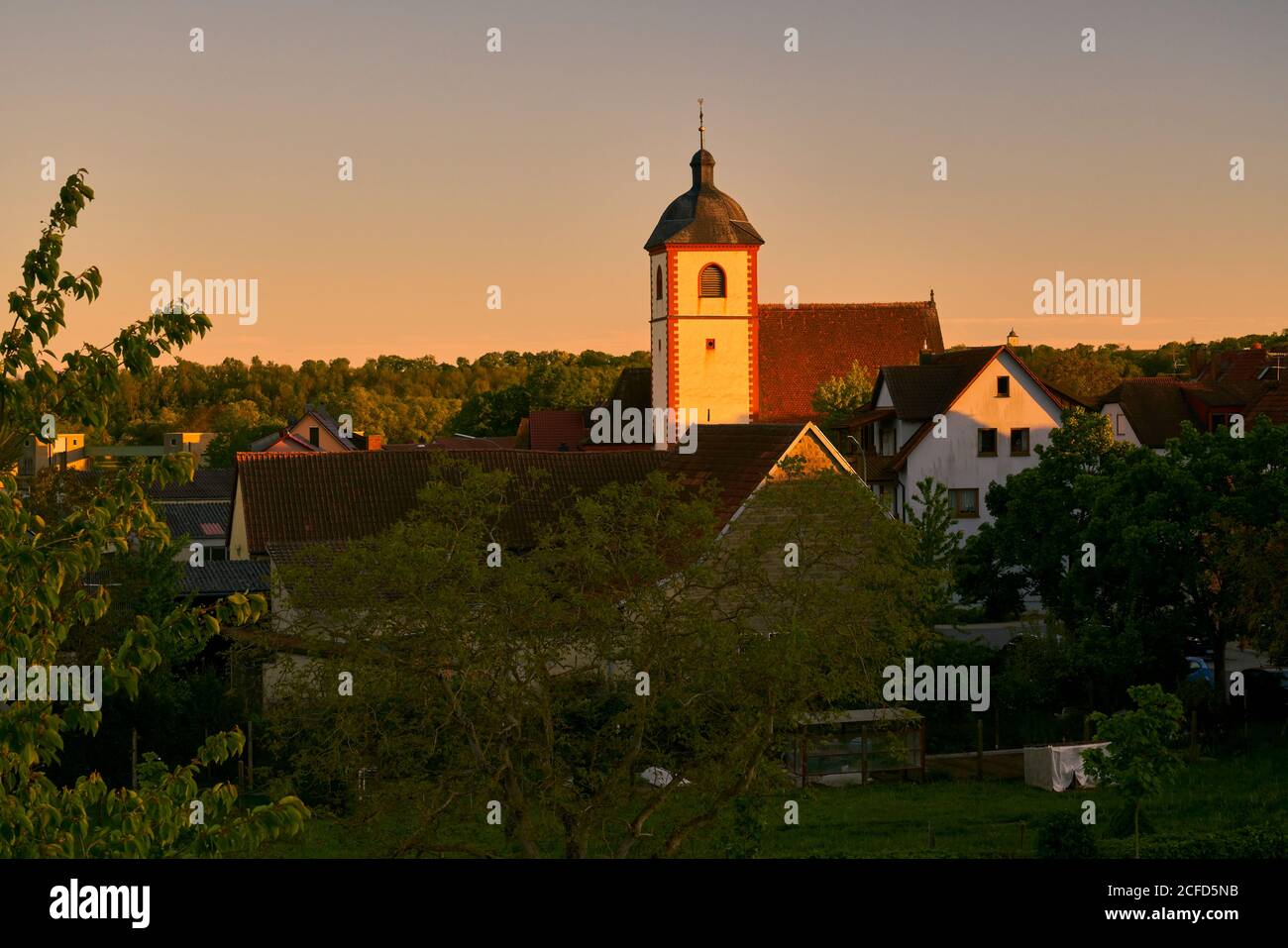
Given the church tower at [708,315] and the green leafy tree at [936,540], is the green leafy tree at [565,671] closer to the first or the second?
the green leafy tree at [936,540]

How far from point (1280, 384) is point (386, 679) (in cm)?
4144

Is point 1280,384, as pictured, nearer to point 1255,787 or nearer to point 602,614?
point 1255,787

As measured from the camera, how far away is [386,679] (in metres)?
19.6

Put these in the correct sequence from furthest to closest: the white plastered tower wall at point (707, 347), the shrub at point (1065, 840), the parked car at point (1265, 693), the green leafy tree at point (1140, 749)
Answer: the white plastered tower wall at point (707, 347) → the parked car at point (1265, 693) → the green leafy tree at point (1140, 749) → the shrub at point (1065, 840)

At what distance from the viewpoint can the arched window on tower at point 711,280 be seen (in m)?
69.8

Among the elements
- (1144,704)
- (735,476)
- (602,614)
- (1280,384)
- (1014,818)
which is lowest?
(1014,818)

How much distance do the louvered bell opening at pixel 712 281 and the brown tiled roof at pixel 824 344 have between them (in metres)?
9.46

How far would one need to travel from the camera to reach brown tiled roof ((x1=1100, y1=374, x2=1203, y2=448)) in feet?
204

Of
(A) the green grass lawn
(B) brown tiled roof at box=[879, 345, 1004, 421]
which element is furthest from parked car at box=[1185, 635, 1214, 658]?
(B) brown tiled roof at box=[879, 345, 1004, 421]

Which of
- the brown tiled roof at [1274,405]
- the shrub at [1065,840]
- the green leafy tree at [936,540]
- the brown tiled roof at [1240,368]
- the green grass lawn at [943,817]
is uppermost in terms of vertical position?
the brown tiled roof at [1240,368]

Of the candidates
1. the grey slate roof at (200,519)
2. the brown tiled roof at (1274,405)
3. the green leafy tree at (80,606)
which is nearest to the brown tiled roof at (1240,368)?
the brown tiled roof at (1274,405)

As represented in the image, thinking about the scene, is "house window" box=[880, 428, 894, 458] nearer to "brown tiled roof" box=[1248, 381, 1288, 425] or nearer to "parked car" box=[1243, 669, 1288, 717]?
"brown tiled roof" box=[1248, 381, 1288, 425]
